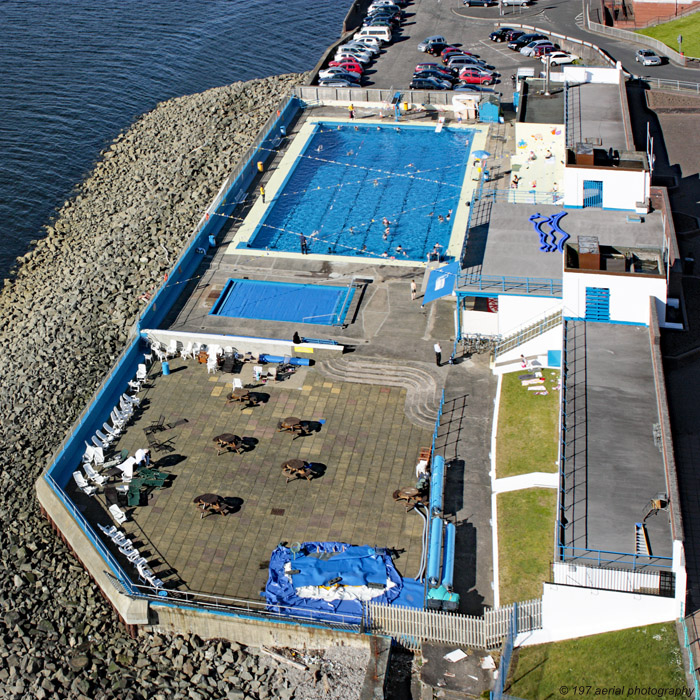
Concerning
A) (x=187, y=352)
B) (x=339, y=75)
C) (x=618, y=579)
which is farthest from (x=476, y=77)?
(x=618, y=579)

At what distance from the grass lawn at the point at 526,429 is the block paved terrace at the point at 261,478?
12.9 ft

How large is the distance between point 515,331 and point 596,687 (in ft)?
70.3

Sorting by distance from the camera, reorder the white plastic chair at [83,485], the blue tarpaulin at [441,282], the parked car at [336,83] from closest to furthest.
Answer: the white plastic chair at [83,485], the blue tarpaulin at [441,282], the parked car at [336,83]

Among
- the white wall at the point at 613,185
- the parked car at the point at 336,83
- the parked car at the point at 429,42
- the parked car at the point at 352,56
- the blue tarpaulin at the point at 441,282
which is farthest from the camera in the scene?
the parked car at the point at 429,42

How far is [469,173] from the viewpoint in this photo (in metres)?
69.8

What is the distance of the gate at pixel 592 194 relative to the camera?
5522 centimetres

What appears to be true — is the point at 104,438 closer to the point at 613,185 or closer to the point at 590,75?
the point at 613,185

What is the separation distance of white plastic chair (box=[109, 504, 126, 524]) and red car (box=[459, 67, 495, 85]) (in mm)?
52081

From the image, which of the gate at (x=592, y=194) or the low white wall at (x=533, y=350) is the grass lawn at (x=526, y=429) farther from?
the gate at (x=592, y=194)

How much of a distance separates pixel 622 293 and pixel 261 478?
62.6ft

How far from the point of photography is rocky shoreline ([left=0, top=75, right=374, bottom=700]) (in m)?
38.7

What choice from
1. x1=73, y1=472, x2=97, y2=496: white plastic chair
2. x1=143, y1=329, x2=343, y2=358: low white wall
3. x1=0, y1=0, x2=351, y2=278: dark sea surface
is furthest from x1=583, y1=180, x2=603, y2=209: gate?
x1=0, y1=0, x2=351, y2=278: dark sea surface

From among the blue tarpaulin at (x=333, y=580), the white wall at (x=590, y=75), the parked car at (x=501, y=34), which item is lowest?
the blue tarpaulin at (x=333, y=580)

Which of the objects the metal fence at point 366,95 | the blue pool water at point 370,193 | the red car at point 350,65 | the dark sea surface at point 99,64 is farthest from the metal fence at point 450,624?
the red car at point 350,65
